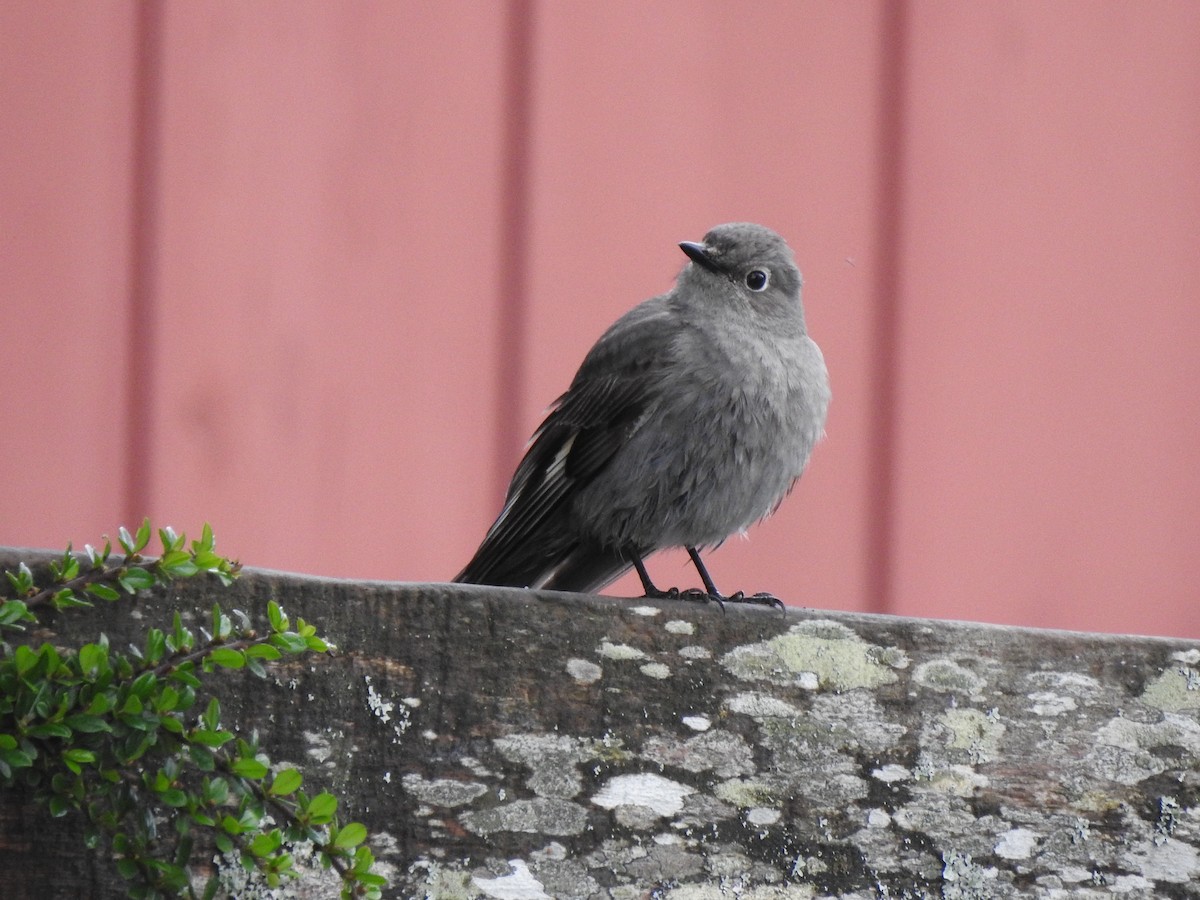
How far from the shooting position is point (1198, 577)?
2779 mm

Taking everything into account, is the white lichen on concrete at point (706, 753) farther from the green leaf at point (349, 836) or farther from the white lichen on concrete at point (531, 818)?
the green leaf at point (349, 836)

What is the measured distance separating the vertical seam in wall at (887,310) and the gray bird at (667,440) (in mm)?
152

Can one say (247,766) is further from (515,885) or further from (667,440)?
(667,440)

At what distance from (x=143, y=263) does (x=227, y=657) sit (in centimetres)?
111

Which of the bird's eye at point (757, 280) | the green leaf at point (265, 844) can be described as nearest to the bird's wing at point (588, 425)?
the bird's eye at point (757, 280)

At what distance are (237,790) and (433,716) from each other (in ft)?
0.85

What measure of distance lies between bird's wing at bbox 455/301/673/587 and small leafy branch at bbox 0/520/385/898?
1.13 meters

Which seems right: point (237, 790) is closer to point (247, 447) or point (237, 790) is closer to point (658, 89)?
point (247, 447)

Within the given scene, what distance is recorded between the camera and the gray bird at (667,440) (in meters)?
2.55

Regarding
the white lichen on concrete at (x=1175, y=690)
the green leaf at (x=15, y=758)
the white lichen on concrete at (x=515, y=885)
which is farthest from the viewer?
the white lichen on concrete at (x=1175, y=690)

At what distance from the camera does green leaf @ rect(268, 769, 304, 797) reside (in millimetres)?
1354

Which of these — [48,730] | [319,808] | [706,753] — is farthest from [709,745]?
[48,730]

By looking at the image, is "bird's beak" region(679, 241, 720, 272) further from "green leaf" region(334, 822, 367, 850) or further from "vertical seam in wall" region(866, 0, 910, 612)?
"green leaf" region(334, 822, 367, 850)

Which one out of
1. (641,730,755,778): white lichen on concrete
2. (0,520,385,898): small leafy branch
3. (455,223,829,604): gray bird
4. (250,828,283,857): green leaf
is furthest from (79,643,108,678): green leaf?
(455,223,829,604): gray bird
